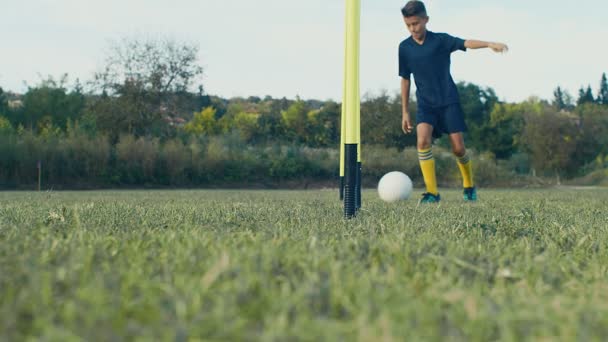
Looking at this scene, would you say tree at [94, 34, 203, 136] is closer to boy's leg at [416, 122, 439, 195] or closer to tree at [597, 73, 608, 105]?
boy's leg at [416, 122, 439, 195]

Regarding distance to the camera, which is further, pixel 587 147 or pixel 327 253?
pixel 587 147

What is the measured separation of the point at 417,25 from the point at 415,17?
132 mm

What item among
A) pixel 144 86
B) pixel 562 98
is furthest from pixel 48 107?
pixel 562 98

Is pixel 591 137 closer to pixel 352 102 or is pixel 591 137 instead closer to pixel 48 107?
pixel 48 107

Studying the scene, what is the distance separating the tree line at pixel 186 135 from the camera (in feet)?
81.7

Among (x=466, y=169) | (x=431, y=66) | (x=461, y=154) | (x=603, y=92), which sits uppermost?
(x=603, y=92)

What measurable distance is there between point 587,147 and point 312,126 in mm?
23400

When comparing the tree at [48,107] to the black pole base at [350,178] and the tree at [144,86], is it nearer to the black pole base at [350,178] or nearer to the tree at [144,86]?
the tree at [144,86]

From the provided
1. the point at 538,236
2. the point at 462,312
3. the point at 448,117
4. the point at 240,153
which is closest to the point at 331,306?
the point at 462,312

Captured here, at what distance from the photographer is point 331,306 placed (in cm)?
142

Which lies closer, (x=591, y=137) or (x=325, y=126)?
(x=325, y=126)

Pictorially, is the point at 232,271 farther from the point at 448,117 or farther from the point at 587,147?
the point at 587,147

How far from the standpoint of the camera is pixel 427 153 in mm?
8461

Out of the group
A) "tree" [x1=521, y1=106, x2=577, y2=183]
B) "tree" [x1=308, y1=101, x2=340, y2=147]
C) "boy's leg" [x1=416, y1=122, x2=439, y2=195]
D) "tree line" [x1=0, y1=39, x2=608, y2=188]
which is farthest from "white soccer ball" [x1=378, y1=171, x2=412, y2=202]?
"tree" [x1=521, y1=106, x2=577, y2=183]
